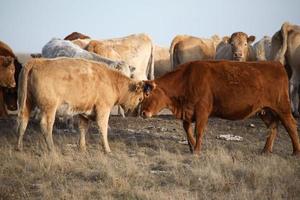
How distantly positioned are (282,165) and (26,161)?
164 inches

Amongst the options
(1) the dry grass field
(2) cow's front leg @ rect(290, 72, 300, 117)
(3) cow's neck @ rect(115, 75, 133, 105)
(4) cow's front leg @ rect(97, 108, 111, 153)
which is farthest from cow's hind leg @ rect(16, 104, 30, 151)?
(2) cow's front leg @ rect(290, 72, 300, 117)

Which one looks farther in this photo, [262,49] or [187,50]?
[187,50]

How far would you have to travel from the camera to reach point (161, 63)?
71.3ft

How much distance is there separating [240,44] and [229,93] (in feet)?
23.5

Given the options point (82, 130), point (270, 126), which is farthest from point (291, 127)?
point (82, 130)

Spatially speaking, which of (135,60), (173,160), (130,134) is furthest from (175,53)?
(173,160)

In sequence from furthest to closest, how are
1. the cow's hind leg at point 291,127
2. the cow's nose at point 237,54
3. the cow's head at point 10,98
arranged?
the cow's nose at point 237,54, the cow's head at point 10,98, the cow's hind leg at point 291,127

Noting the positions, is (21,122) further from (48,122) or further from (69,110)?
(69,110)

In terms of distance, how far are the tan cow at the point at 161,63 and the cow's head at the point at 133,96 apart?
37.2 feet

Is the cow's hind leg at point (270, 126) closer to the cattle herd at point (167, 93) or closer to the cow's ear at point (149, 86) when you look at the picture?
the cattle herd at point (167, 93)

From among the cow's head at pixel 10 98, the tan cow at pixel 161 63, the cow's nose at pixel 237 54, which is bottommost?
the tan cow at pixel 161 63

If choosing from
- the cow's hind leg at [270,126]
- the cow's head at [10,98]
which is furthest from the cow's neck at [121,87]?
the cow's head at [10,98]

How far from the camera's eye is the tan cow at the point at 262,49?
16938mm

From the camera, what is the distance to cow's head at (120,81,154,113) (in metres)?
9.75
